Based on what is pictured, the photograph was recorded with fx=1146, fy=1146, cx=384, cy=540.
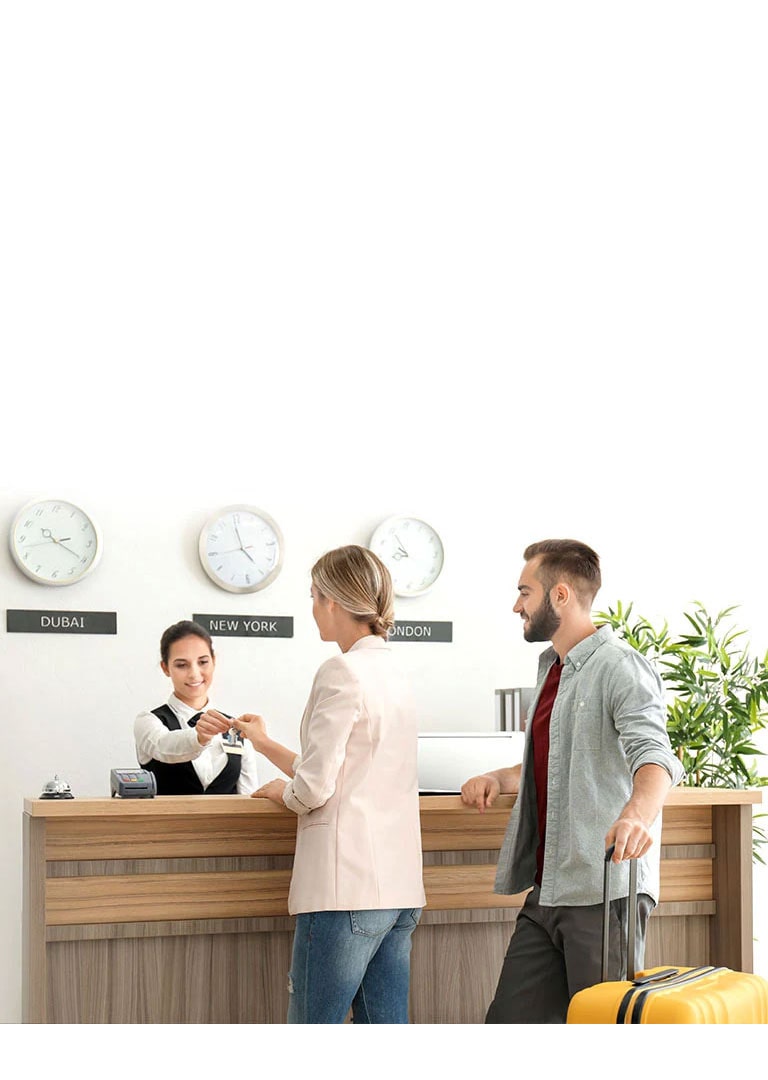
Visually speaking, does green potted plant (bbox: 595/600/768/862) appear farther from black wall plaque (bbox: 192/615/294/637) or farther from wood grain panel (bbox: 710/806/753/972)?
black wall plaque (bbox: 192/615/294/637)

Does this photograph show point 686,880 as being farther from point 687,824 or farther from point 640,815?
point 640,815

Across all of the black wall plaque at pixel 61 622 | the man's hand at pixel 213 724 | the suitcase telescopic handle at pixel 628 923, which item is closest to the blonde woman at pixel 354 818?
the man's hand at pixel 213 724

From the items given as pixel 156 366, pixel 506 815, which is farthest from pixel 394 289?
pixel 506 815

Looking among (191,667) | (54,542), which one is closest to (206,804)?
(191,667)

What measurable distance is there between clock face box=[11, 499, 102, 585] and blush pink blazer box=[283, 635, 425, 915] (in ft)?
7.39

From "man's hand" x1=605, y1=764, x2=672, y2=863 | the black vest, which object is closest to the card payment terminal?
the black vest

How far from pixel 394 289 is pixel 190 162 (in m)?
1.21

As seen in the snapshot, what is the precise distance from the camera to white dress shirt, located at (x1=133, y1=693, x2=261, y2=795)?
3732mm

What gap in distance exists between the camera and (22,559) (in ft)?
15.5

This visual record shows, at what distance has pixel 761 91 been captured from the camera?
3.87 meters

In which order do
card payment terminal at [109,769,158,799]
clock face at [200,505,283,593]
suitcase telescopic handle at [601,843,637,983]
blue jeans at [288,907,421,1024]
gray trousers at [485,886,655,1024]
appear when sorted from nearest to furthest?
suitcase telescopic handle at [601,843,637,983] < gray trousers at [485,886,655,1024] < blue jeans at [288,907,421,1024] < card payment terminal at [109,769,158,799] < clock face at [200,505,283,593]

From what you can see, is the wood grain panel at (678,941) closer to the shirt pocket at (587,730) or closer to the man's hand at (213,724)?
the shirt pocket at (587,730)

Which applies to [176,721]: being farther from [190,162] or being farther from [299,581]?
[190,162]

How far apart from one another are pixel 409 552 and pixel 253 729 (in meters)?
2.34
